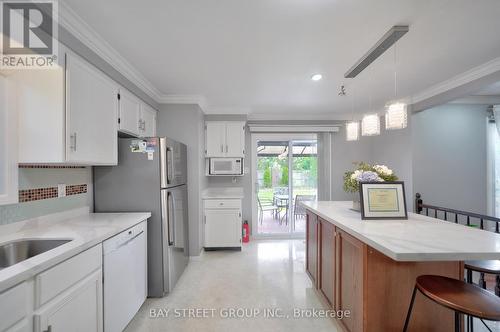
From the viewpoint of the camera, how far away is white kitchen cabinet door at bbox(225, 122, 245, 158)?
3.91 m

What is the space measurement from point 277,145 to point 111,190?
10.1 ft

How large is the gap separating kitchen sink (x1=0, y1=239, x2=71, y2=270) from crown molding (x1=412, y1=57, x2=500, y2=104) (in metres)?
4.10

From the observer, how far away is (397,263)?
1432 mm

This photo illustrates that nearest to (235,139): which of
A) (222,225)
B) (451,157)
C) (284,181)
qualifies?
(284,181)

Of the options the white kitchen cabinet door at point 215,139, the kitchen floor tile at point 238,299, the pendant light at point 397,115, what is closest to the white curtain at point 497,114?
the pendant light at point 397,115

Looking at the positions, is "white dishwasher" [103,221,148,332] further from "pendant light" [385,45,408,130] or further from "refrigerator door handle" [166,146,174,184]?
"pendant light" [385,45,408,130]

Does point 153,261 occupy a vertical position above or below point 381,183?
below

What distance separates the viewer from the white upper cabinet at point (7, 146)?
1.42m

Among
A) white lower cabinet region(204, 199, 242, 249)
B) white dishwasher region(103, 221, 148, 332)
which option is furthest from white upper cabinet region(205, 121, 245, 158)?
white dishwasher region(103, 221, 148, 332)

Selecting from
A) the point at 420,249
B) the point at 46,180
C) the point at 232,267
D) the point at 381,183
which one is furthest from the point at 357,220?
the point at 46,180

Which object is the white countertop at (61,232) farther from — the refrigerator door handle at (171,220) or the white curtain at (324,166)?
the white curtain at (324,166)

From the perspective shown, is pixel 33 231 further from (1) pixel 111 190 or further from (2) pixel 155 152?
(2) pixel 155 152

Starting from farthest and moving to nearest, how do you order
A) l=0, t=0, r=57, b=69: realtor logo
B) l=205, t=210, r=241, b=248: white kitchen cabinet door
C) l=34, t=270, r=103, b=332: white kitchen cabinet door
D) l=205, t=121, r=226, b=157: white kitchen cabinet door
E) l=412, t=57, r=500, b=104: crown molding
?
l=205, t=121, r=226, b=157: white kitchen cabinet door < l=205, t=210, r=241, b=248: white kitchen cabinet door < l=412, t=57, r=500, b=104: crown molding < l=0, t=0, r=57, b=69: realtor logo < l=34, t=270, r=103, b=332: white kitchen cabinet door

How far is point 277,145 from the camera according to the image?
452 centimetres
